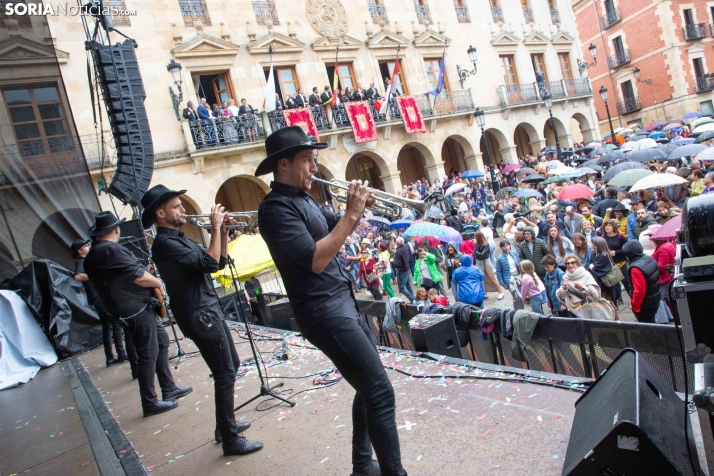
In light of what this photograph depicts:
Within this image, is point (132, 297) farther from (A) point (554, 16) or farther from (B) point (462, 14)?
(A) point (554, 16)

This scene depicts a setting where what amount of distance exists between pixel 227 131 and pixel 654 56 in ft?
105

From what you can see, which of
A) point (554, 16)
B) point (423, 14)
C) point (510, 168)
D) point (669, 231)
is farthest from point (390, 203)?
point (554, 16)

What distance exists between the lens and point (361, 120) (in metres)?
19.3

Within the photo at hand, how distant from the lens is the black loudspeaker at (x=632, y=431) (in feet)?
6.16

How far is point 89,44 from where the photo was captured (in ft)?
24.8

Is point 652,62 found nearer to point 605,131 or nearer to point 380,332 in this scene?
point 605,131

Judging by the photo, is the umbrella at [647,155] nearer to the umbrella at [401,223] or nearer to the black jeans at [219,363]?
the umbrella at [401,223]

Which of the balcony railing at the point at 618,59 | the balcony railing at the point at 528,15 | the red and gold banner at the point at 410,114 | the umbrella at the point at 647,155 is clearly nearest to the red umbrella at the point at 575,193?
the umbrella at the point at 647,155

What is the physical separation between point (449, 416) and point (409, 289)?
7119mm

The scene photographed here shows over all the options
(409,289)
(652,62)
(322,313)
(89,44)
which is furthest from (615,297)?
(652,62)

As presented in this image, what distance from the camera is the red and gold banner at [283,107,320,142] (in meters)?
17.4

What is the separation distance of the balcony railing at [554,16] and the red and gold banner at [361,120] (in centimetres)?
1496

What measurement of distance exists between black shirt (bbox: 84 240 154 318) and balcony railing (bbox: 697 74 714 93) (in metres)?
39.3

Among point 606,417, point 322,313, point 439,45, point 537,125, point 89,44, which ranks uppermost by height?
point 439,45
